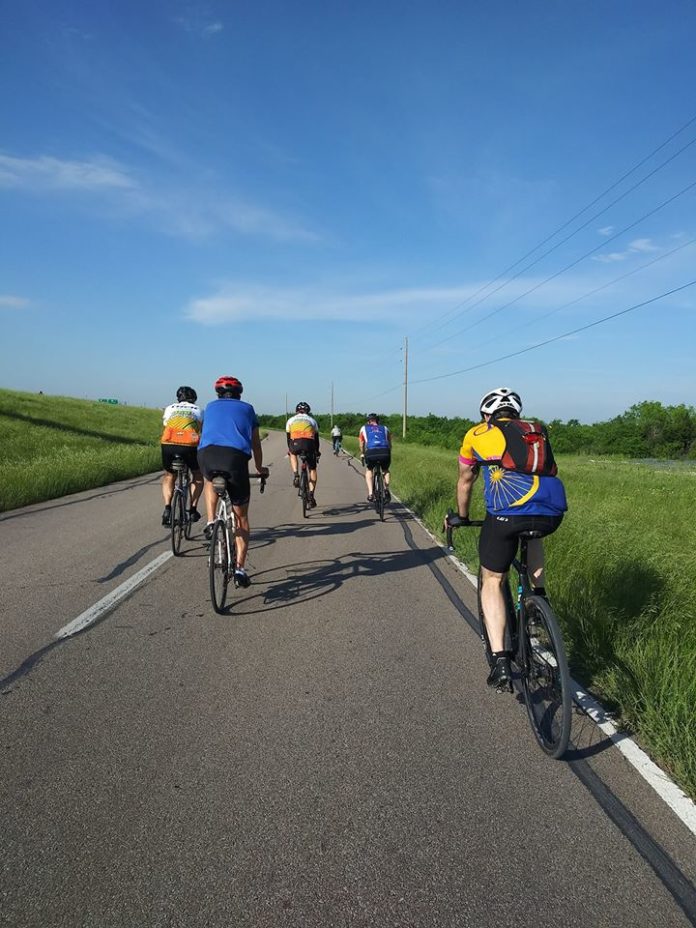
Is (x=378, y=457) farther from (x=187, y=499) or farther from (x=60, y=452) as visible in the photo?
(x=60, y=452)

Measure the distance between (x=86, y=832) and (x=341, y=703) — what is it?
5.42 feet

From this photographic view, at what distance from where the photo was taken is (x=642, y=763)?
3082 mm

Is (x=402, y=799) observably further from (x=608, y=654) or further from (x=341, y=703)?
(x=608, y=654)

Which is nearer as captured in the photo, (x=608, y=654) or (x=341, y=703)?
(x=341, y=703)

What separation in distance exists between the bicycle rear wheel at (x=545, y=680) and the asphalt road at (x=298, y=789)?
134 millimetres

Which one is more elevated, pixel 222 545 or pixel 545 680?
pixel 222 545

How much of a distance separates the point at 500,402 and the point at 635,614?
101 inches

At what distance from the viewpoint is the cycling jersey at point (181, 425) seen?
8.12 m

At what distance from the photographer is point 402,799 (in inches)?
109

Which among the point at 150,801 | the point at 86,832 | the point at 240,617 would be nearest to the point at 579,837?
the point at 150,801

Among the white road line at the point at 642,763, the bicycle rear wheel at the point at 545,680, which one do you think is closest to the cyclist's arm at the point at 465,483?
the bicycle rear wheel at the point at 545,680

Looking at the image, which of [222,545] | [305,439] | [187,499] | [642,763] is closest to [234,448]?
[222,545]

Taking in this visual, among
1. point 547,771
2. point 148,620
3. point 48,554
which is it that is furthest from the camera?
point 48,554

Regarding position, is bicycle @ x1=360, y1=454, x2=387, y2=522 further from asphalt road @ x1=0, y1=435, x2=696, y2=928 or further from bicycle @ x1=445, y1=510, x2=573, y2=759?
bicycle @ x1=445, y1=510, x2=573, y2=759
